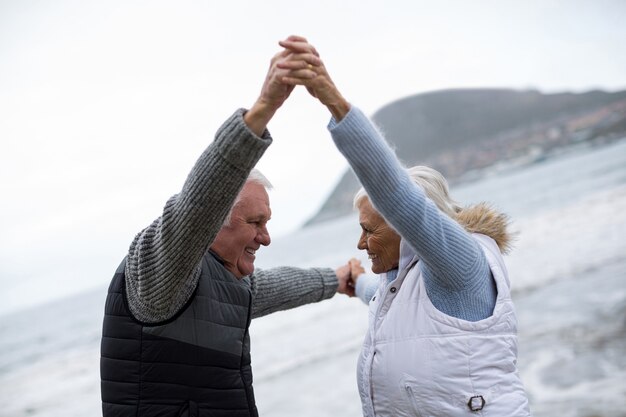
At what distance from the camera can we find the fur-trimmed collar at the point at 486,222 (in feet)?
7.17

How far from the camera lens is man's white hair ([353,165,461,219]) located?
2.13m

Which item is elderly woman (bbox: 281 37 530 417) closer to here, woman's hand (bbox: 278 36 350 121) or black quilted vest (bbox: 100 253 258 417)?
woman's hand (bbox: 278 36 350 121)

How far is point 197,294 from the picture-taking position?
2.07 metres

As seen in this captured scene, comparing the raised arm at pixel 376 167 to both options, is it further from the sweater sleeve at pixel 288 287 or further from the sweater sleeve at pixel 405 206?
the sweater sleeve at pixel 288 287

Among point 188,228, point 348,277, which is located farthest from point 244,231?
point 348,277

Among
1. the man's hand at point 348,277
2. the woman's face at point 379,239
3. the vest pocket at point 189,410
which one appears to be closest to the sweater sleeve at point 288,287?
the man's hand at point 348,277

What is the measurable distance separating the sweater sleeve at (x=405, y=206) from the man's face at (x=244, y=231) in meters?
0.65

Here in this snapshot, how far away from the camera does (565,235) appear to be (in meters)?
18.5

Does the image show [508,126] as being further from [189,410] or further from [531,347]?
[189,410]

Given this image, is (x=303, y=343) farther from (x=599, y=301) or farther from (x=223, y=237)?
(x=223, y=237)

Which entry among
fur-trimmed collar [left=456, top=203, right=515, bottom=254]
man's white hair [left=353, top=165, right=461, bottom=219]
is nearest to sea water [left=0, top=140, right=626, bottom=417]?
fur-trimmed collar [left=456, top=203, right=515, bottom=254]

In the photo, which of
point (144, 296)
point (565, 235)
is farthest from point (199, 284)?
point (565, 235)

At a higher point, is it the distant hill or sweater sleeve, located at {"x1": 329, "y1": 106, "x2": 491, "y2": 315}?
the distant hill

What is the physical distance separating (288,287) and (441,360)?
3.52ft
